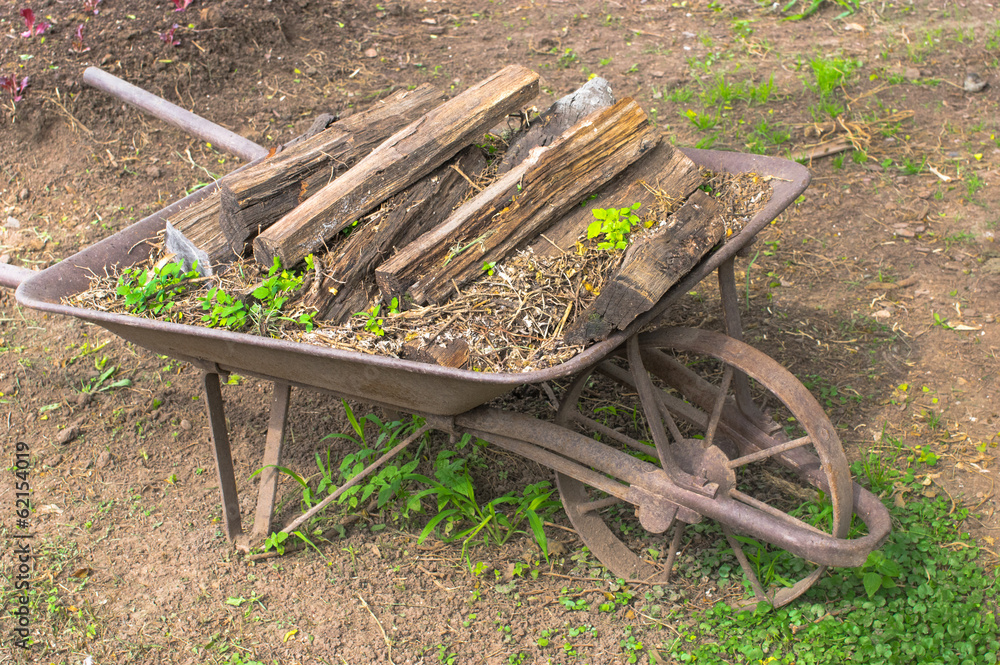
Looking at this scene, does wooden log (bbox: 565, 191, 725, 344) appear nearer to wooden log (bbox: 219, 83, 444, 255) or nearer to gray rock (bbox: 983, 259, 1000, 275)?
wooden log (bbox: 219, 83, 444, 255)

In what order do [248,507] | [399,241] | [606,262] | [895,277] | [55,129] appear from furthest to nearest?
[55,129] < [895,277] < [248,507] < [399,241] < [606,262]

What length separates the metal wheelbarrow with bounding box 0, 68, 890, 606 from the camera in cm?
206

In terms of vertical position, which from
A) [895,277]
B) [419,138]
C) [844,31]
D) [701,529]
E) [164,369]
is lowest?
[164,369]

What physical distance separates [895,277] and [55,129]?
16.3 ft

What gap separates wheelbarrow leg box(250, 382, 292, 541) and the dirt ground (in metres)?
0.14

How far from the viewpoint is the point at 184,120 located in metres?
3.14

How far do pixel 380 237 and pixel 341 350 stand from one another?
507mm

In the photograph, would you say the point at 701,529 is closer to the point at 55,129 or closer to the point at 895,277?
the point at 895,277

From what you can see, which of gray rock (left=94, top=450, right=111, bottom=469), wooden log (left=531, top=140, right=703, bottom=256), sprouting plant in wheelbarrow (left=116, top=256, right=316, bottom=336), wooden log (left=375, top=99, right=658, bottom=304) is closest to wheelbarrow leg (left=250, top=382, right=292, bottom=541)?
sprouting plant in wheelbarrow (left=116, top=256, right=316, bottom=336)

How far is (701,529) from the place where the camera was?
8.86ft

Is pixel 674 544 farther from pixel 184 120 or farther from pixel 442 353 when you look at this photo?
pixel 184 120

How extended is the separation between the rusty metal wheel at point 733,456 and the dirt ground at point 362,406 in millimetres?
170

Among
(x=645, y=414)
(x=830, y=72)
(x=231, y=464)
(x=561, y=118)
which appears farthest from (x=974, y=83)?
(x=231, y=464)

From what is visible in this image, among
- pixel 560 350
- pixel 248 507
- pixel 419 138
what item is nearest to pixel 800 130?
pixel 419 138
